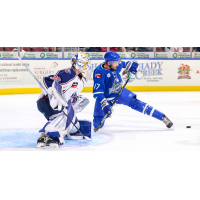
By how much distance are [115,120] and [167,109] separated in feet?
4.36

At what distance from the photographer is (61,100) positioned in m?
2.93

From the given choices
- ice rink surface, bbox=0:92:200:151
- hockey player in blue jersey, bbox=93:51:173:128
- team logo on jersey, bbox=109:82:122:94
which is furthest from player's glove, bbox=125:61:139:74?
ice rink surface, bbox=0:92:200:151

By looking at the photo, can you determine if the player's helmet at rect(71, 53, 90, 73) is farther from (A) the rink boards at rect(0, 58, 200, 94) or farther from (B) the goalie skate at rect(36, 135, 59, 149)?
(A) the rink boards at rect(0, 58, 200, 94)

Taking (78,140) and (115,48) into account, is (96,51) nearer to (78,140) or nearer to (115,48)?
(115,48)

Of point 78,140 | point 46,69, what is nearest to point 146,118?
point 78,140

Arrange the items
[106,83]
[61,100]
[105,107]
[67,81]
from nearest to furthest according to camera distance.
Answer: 1. [61,100]
2. [67,81]
3. [105,107]
4. [106,83]

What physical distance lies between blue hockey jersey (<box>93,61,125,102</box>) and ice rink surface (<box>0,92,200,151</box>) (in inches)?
17.1

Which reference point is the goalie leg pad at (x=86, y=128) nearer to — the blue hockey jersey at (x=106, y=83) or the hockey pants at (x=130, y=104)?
the blue hockey jersey at (x=106, y=83)

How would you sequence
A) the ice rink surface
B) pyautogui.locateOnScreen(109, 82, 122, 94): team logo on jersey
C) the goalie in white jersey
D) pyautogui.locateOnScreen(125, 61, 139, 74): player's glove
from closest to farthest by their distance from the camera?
the goalie in white jersey < the ice rink surface < pyautogui.locateOnScreen(109, 82, 122, 94): team logo on jersey < pyautogui.locateOnScreen(125, 61, 139, 74): player's glove

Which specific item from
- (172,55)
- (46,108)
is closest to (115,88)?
(46,108)

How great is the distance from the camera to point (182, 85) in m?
8.86

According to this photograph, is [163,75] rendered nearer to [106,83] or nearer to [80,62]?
[106,83]

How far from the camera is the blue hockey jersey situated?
3652mm

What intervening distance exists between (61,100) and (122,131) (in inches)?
45.4
